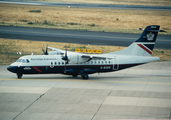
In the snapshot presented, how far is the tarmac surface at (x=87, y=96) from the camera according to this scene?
2227 cm

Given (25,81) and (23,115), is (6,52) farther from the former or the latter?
(23,115)

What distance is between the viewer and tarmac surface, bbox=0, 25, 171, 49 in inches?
2163

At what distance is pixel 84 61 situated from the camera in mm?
32719

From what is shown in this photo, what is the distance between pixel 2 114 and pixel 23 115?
6.26ft

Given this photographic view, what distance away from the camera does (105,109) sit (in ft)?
76.7

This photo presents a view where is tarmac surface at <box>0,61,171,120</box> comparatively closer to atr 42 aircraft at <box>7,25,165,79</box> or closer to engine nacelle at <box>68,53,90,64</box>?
atr 42 aircraft at <box>7,25,165,79</box>

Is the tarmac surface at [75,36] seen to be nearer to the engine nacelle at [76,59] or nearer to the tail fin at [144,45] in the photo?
the tail fin at [144,45]

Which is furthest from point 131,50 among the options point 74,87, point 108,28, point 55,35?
point 108,28

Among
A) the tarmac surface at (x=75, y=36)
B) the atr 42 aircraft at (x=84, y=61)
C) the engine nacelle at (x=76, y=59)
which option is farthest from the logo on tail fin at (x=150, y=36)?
the tarmac surface at (x=75, y=36)

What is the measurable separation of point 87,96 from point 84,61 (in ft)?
22.5

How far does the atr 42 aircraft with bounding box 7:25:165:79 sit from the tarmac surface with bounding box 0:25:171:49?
60.4 ft

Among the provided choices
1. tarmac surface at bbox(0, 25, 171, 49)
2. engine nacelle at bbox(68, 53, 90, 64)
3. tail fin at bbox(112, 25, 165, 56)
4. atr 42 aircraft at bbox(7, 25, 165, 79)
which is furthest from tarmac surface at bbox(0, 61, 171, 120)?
tarmac surface at bbox(0, 25, 171, 49)

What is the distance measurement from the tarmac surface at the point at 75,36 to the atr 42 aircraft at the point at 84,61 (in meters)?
18.4

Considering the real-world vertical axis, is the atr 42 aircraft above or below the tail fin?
below
